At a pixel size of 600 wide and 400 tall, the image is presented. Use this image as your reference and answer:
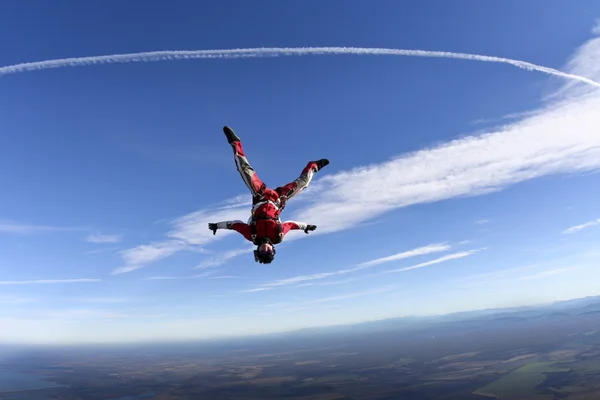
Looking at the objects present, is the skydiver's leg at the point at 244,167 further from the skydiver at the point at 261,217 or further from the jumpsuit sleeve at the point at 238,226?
the jumpsuit sleeve at the point at 238,226

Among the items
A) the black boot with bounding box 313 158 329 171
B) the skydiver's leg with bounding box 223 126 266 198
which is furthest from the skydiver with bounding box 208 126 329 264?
the black boot with bounding box 313 158 329 171

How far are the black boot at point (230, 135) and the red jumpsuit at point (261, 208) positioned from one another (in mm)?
110

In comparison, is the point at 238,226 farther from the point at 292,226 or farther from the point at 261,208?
the point at 292,226

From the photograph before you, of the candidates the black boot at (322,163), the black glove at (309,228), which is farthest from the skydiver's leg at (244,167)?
the black boot at (322,163)

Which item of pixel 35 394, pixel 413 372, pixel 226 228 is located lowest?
pixel 413 372

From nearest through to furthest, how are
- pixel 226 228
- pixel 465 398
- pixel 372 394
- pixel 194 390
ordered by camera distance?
pixel 226 228 → pixel 465 398 → pixel 372 394 → pixel 194 390

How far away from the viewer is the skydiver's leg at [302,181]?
12222 millimetres

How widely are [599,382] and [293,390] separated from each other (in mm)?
128986

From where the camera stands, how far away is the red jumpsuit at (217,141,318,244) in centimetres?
1066

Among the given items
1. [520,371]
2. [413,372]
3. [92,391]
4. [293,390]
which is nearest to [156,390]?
[92,391]

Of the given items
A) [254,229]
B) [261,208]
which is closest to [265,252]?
[254,229]

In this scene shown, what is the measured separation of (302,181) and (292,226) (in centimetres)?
188

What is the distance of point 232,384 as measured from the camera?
7589 inches

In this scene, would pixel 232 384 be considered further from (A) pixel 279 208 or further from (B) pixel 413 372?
(A) pixel 279 208
